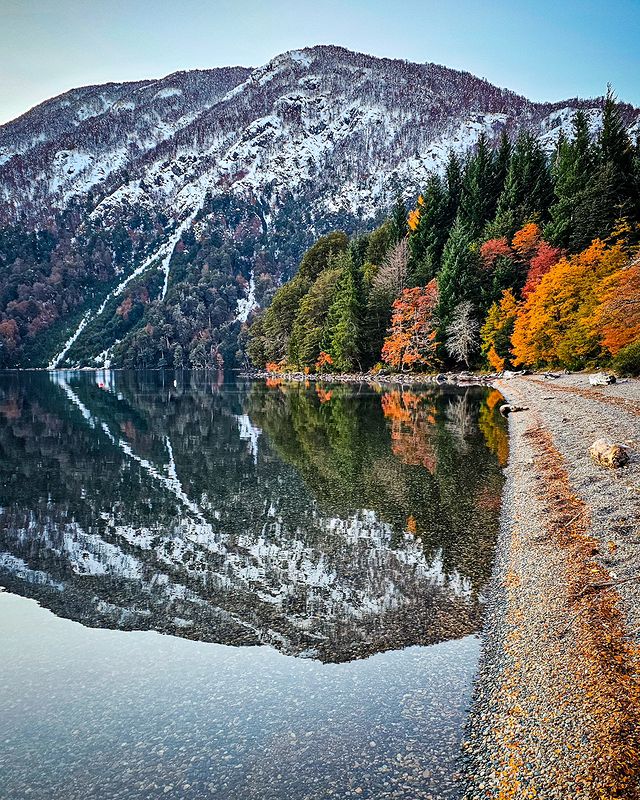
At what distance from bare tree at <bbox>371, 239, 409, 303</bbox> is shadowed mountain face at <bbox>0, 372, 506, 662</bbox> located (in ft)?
162

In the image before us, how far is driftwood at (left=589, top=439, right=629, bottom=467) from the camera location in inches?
515

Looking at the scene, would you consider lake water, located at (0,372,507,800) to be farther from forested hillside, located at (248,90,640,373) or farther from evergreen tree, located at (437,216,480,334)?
evergreen tree, located at (437,216,480,334)

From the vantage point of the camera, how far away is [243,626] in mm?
8477

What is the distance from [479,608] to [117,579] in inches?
286

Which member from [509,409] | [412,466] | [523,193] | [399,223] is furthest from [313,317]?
Answer: [412,466]

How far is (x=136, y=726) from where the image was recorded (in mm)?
6137

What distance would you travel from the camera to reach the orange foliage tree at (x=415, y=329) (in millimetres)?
66375

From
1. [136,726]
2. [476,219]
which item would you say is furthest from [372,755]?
[476,219]

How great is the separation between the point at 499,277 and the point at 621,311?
3067cm

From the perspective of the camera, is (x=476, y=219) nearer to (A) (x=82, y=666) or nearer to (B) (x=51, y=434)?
(B) (x=51, y=434)

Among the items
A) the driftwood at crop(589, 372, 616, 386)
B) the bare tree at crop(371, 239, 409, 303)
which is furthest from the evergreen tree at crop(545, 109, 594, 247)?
the driftwood at crop(589, 372, 616, 386)

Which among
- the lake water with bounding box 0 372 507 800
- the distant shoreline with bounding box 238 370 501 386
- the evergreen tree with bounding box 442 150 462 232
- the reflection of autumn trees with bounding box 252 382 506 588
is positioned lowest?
the lake water with bounding box 0 372 507 800

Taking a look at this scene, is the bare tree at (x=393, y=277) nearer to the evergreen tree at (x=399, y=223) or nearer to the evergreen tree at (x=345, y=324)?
the evergreen tree at (x=345, y=324)

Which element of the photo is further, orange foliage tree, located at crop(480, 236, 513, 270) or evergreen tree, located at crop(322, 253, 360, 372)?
evergreen tree, located at crop(322, 253, 360, 372)
